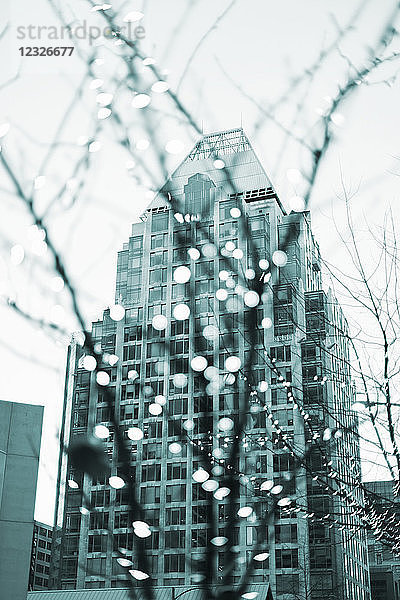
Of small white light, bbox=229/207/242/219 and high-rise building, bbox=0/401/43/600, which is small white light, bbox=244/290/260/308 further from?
high-rise building, bbox=0/401/43/600

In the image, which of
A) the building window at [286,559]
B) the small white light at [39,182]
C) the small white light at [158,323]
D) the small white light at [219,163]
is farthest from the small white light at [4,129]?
the building window at [286,559]

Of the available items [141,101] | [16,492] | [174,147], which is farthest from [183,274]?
[16,492]

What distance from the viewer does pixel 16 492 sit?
7.85 metres

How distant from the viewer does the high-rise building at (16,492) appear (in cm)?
751

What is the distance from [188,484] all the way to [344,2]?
118 feet

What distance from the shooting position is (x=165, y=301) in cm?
3997

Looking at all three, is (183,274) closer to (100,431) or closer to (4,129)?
(100,431)

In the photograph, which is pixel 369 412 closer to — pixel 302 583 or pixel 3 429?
pixel 3 429

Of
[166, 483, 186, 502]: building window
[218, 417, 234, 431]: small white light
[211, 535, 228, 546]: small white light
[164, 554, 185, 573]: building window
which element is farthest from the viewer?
[166, 483, 186, 502]: building window

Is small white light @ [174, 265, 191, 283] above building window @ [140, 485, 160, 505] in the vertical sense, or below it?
below

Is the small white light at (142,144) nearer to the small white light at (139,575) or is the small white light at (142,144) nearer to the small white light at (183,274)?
the small white light at (183,274)

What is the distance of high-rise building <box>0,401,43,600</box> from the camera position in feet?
24.6

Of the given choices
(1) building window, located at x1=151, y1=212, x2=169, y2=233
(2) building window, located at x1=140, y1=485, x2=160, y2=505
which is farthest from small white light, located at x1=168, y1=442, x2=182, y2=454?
(1) building window, located at x1=151, y1=212, x2=169, y2=233

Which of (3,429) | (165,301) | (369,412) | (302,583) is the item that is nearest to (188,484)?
(302,583)
